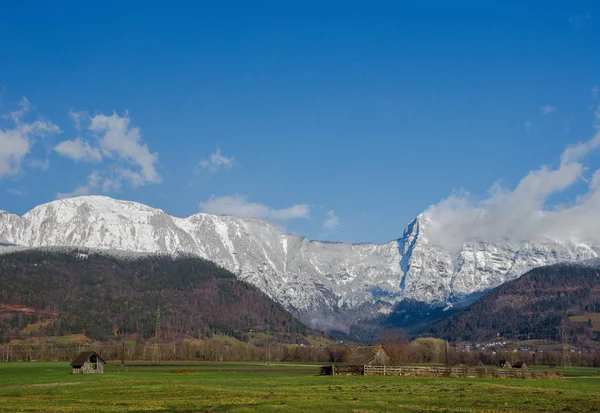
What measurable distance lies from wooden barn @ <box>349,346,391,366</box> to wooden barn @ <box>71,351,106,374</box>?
55882mm

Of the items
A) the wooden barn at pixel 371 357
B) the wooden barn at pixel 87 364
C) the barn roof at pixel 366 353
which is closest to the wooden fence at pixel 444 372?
the wooden barn at pixel 371 357

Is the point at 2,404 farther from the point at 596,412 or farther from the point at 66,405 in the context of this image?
the point at 596,412

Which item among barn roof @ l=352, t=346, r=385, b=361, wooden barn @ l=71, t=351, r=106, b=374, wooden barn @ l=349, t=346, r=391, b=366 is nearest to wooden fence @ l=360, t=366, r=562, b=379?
wooden barn @ l=349, t=346, r=391, b=366

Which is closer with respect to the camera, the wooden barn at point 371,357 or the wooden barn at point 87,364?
the wooden barn at point 87,364

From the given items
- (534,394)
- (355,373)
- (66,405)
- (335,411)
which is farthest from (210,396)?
(355,373)

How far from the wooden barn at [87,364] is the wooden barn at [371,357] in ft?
183

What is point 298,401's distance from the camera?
190ft

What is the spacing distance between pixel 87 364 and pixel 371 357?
61.6 meters

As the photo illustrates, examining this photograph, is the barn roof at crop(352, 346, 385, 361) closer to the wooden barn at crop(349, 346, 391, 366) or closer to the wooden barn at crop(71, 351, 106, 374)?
the wooden barn at crop(349, 346, 391, 366)

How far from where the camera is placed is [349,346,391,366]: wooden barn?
144m

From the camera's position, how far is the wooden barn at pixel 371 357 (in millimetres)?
143925

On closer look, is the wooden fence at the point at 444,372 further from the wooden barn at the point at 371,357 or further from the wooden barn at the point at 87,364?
the wooden barn at the point at 87,364

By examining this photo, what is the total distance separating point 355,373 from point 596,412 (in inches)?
2678

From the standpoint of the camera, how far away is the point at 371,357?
144m
